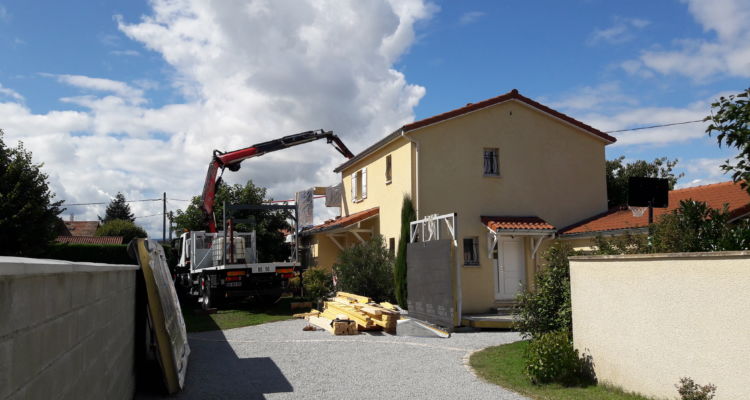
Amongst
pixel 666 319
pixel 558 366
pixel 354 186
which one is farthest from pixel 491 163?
pixel 666 319

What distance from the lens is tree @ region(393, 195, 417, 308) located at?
1792cm

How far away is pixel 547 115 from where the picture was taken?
19828 millimetres

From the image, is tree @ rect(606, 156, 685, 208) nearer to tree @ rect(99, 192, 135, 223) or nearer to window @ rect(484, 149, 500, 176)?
window @ rect(484, 149, 500, 176)

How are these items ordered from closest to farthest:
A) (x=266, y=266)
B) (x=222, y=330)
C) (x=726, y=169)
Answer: (x=726, y=169), (x=222, y=330), (x=266, y=266)

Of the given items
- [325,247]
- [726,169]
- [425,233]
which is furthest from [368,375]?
[325,247]

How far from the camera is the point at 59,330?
3361 mm

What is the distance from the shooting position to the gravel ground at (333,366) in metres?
8.17

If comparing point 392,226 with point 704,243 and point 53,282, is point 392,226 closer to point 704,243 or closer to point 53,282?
point 704,243

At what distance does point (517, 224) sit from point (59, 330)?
52.6ft

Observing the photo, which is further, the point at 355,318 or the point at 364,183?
the point at 364,183

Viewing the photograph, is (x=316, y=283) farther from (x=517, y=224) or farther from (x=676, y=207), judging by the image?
(x=676, y=207)

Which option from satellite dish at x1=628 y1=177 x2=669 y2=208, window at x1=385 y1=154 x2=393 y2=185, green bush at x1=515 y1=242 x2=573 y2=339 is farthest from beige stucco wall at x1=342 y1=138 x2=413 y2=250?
green bush at x1=515 y1=242 x2=573 y2=339

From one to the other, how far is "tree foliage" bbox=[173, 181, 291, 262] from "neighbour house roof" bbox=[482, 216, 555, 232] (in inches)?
489

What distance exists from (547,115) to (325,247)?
11243mm
